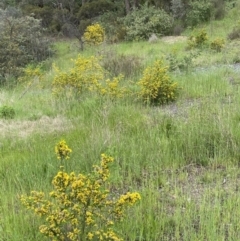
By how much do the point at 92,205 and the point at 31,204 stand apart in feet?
1.45

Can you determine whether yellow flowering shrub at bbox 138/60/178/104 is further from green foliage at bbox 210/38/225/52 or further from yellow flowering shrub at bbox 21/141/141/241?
green foliage at bbox 210/38/225/52

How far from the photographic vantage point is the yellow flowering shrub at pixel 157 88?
616 centimetres

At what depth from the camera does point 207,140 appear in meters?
3.99

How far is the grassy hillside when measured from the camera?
104 inches

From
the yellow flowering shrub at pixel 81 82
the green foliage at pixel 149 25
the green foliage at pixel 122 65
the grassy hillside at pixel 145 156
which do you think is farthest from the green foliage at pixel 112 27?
the grassy hillside at pixel 145 156

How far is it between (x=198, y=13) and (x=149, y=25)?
199cm

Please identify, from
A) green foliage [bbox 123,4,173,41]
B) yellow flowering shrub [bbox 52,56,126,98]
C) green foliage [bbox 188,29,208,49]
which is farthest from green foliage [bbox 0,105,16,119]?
green foliage [bbox 123,4,173,41]

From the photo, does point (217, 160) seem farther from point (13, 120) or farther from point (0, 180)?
point (13, 120)

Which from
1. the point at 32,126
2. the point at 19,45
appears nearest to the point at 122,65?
the point at 32,126

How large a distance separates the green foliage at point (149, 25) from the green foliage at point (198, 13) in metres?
0.76

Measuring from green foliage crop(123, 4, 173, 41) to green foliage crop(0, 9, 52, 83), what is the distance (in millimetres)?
3332

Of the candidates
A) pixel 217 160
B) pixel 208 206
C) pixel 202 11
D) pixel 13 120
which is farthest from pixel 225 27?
pixel 208 206

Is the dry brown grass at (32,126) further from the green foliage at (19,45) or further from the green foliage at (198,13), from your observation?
the green foliage at (198,13)

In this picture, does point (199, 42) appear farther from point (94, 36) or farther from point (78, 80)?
point (78, 80)
